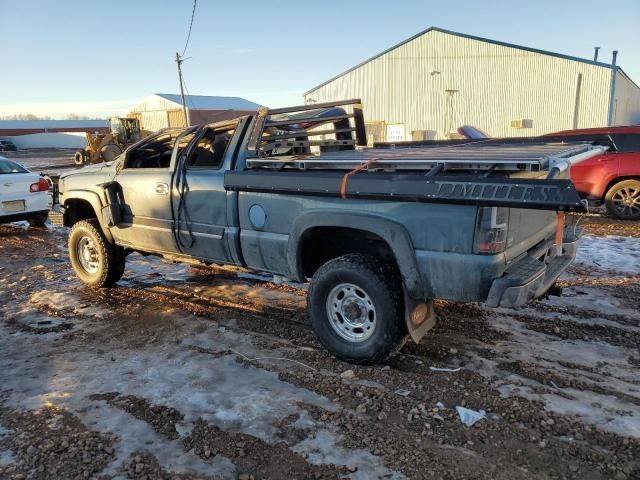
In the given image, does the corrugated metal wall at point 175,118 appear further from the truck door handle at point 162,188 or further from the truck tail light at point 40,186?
the truck door handle at point 162,188

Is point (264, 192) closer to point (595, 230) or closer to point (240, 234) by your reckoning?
point (240, 234)

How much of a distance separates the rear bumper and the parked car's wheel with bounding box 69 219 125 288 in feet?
14.8

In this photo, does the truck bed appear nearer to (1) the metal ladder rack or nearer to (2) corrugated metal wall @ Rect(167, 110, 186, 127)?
(1) the metal ladder rack

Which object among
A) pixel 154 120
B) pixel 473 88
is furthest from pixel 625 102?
pixel 154 120

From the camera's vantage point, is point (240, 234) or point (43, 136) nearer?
point (240, 234)

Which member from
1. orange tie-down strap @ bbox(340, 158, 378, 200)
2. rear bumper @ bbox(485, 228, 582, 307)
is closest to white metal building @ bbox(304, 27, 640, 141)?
rear bumper @ bbox(485, 228, 582, 307)

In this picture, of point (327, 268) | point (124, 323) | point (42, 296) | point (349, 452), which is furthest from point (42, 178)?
point (349, 452)

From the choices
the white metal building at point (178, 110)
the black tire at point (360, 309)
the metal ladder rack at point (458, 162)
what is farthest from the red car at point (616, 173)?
the white metal building at point (178, 110)

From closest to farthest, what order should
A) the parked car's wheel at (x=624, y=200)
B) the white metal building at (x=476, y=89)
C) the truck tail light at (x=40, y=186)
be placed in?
the parked car's wheel at (x=624, y=200)
the truck tail light at (x=40, y=186)
the white metal building at (x=476, y=89)

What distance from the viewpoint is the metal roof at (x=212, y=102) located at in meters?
53.0

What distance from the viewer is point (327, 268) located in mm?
3994

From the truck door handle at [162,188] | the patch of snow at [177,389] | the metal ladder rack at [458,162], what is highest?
the metal ladder rack at [458,162]

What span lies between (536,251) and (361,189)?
1486 mm

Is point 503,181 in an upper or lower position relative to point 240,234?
upper
